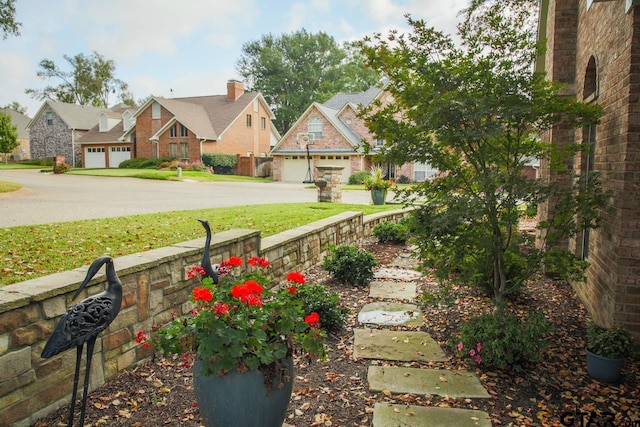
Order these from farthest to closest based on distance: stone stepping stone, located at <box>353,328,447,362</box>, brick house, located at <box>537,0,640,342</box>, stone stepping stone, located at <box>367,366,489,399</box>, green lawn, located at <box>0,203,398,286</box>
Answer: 1. green lawn, located at <box>0,203,398,286</box>
2. stone stepping stone, located at <box>353,328,447,362</box>
3. brick house, located at <box>537,0,640,342</box>
4. stone stepping stone, located at <box>367,366,489,399</box>

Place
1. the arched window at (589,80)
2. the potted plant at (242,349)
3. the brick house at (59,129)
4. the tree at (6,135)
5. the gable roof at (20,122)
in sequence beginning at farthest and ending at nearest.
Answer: the gable roof at (20,122) → the brick house at (59,129) → the tree at (6,135) → the arched window at (589,80) → the potted plant at (242,349)

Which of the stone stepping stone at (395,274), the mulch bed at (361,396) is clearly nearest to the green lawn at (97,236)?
the mulch bed at (361,396)

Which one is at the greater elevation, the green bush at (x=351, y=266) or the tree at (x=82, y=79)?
the tree at (x=82, y=79)

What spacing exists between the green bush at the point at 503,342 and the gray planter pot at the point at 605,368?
370 millimetres

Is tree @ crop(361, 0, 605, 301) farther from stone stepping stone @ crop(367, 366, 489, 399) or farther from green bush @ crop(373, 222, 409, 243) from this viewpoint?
green bush @ crop(373, 222, 409, 243)

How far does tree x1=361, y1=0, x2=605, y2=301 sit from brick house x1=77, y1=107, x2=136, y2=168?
3443 cm

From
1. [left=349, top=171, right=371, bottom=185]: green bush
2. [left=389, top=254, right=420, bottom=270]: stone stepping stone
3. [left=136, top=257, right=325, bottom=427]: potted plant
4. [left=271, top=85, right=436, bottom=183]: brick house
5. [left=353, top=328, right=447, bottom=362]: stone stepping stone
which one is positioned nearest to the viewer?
[left=136, top=257, right=325, bottom=427]: potted plant

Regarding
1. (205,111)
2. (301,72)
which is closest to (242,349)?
(205,111)

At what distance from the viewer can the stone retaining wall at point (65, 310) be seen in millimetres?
2547

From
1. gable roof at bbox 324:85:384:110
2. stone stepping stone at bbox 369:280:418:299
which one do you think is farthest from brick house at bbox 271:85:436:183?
stone stepping stone at bbox 369:280:418:299

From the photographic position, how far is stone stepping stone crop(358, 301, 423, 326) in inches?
188

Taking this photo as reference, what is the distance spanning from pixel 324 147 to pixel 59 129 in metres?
25.2

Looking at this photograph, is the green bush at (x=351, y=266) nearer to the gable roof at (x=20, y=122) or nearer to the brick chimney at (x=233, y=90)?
the brick chimney at (x=233, y=90)

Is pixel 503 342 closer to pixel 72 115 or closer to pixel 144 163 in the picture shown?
pixel 144 163
